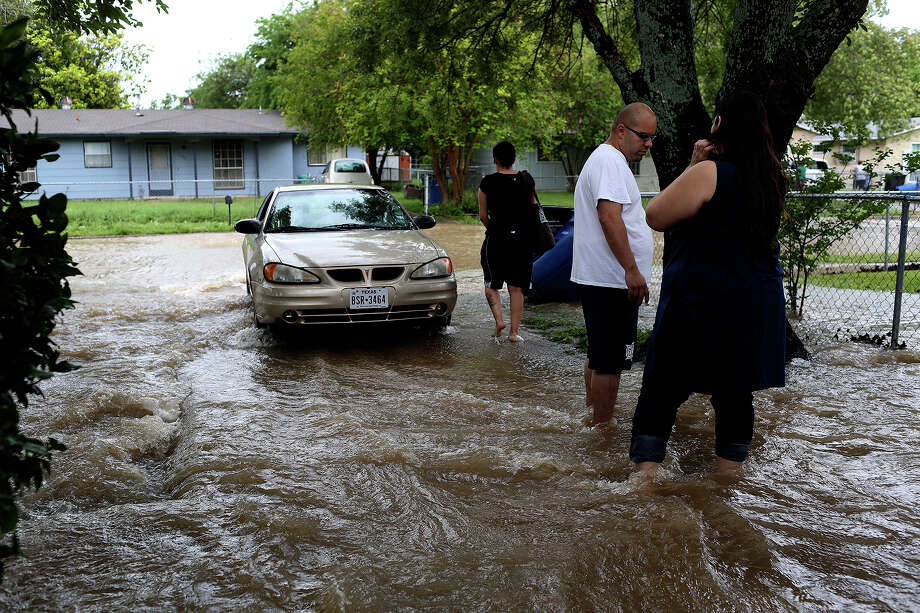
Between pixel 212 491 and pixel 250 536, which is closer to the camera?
pixel 250 536

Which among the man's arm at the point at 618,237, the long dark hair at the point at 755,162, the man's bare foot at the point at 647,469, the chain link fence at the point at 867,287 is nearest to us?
the long dark hair at the point at 755,162

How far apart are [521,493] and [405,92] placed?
797 inches

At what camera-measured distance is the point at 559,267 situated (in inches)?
399

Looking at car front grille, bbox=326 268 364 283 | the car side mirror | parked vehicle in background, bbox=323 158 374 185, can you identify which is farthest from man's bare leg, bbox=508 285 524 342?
parked vehicle in background, bbox=323 158 374 185

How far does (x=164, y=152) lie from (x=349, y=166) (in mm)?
10168

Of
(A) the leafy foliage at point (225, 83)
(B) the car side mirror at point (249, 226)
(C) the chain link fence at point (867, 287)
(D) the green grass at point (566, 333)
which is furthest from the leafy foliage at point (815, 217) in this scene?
(A) the leafy foliage at point (225, 83)

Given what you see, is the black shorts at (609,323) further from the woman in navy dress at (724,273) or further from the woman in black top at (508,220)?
the woman in black top at (508,220)

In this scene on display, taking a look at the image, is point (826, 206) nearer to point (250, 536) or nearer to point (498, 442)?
point (498, 442)

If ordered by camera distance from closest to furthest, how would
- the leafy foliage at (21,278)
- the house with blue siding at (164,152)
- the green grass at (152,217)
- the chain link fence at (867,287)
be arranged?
1. the leafy foliage at (21,278)
2. the chain link fence at (867,287)
3. the green grass at (152,217)
4. the house with blue siding at (164,152)

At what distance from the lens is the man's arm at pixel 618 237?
4.46m

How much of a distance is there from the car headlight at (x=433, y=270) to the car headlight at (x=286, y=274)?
95cm

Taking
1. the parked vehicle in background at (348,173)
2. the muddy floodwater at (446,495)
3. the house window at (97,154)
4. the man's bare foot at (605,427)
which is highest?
the house window at (97,154)

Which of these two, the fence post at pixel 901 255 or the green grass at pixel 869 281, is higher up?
the fence post at pixel 901 255

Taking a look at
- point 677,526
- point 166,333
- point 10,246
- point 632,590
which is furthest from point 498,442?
point 166,333
